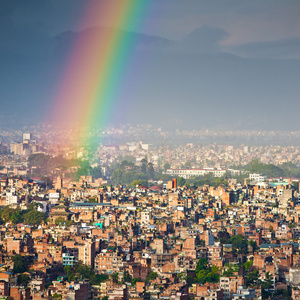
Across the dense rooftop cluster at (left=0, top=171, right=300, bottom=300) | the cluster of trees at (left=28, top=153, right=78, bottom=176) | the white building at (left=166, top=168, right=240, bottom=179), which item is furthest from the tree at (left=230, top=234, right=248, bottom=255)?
the white building at (left=166, top=168, right=240, bottom=179)

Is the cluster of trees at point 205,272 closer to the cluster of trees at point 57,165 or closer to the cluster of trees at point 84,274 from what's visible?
the cluster of trees at point 84,274

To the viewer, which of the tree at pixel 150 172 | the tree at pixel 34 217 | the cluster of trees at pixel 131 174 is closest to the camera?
the tree at pixel 34 217

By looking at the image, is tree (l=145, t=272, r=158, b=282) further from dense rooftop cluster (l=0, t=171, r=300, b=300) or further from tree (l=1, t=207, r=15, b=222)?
tree (l=1, t=207, r=15, b=222)

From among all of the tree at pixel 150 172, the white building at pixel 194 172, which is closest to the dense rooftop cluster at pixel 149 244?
the tree at pixel 150 172

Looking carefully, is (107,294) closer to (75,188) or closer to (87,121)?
(75,188)

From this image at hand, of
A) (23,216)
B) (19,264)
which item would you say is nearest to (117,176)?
(23,216)

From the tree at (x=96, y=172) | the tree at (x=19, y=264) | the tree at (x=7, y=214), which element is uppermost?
the tree at (x=96, y=172)

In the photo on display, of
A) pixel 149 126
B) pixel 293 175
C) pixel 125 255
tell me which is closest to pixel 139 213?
pixel 125 255
